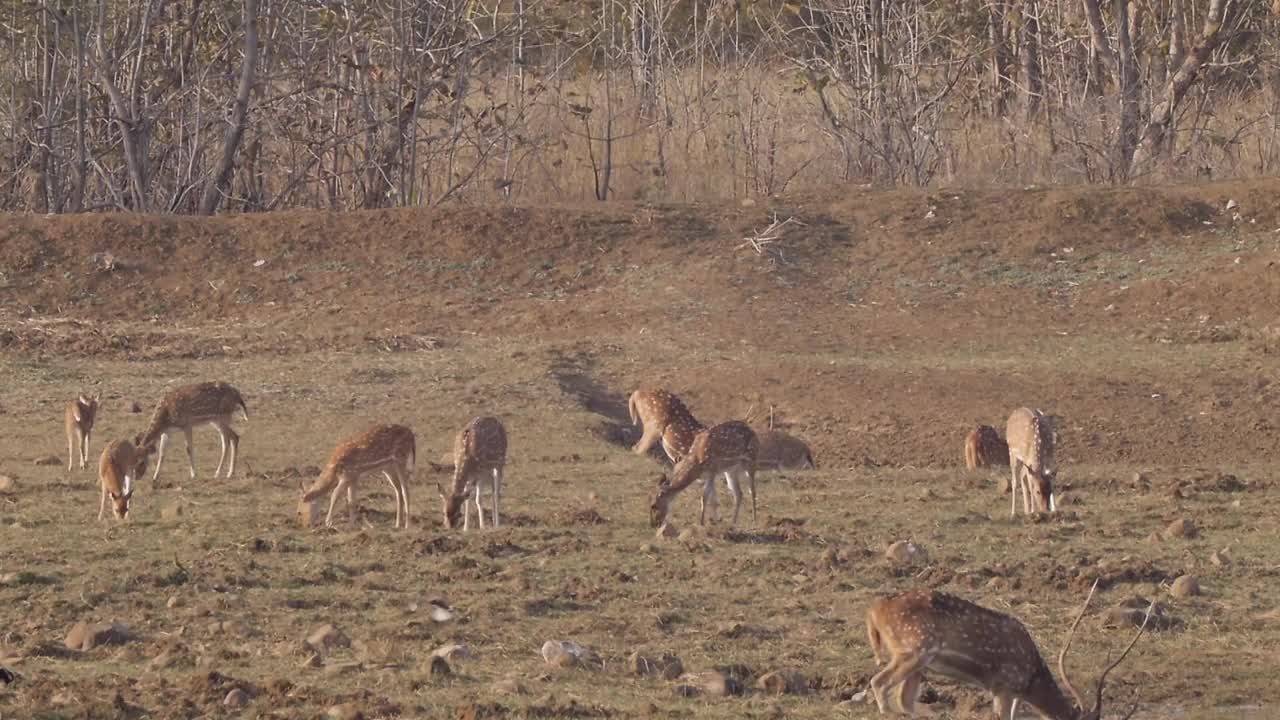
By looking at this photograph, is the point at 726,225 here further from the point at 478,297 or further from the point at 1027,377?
the point at 1027,377

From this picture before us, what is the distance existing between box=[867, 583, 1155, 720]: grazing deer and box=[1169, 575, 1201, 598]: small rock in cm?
284

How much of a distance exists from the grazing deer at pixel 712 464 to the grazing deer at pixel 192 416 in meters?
3.62

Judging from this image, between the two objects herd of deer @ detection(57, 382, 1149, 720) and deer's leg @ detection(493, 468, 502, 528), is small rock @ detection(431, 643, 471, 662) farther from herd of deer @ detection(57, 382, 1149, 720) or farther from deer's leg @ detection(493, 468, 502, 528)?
deer's leg @ detection(493, 468, 502, 528)

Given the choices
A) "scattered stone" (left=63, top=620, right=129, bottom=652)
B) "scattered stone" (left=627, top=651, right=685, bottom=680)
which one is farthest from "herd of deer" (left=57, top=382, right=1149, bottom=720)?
"scattered stone" (left=63, top=620, right=129, bottom=652)

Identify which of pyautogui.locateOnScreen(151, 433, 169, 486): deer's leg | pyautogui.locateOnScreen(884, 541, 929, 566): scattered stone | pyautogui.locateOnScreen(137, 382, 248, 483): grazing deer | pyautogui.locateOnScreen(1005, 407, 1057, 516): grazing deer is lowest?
pyautogui.locateOnScreen(884, 541, 929, 566): scattered stone

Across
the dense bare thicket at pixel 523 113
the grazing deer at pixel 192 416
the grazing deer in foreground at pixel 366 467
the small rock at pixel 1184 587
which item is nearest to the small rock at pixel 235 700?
the grazing deer in foreground at pixel 366 467

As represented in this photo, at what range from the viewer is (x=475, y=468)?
40.7 feet

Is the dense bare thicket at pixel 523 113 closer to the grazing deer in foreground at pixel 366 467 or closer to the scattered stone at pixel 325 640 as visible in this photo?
the grazing deer in foreground at pixel 366 467

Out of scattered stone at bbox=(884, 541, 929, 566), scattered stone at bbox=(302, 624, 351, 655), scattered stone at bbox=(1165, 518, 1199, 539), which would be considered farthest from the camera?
scattered stone at bbox=(1165, 518, 1199, 539)

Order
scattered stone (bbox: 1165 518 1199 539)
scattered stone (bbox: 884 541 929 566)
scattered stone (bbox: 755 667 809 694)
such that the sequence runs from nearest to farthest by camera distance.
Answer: scattered stone (bbox: 755 667 809 694), scattered stone (bbox: 884 541 929 566), scattered stone (bbox: 1165 518 1199 539)

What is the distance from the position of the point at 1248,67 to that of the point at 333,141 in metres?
14.7

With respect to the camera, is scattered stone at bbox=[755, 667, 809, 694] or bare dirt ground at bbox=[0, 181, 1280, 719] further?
bare dirt ground at bbox=[0, 181, 1280, 719]

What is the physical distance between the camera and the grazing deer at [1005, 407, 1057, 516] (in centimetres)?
1321

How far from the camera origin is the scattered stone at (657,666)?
29.3ft
